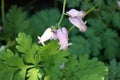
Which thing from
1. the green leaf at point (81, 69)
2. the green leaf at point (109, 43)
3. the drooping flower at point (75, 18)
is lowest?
the green leaf at point (81, 69)

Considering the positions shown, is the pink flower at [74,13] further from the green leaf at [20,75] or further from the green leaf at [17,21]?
the green leaf at [17,21]

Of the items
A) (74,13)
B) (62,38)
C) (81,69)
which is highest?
(74,13)

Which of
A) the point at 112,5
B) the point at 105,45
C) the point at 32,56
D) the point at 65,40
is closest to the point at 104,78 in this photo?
the point at 65,40

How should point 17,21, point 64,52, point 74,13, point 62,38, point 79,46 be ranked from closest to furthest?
point 64,52
point 62,38
point 74,13
point 79,46
point 17,21

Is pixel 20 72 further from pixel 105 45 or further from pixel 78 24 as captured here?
pixel 105 45

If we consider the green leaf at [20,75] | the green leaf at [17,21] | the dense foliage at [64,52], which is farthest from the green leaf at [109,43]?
the green leaf at [20,75]

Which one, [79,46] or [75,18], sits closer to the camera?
[75,18]

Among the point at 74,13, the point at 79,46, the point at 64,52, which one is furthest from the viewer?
the point at 79,46

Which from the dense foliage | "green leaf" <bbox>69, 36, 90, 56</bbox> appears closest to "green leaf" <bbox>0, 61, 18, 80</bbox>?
the dense foliage

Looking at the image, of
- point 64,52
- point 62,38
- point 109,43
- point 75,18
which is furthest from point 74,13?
point 109,43

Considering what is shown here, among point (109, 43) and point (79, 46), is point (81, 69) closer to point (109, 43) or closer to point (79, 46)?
point (79, 46)

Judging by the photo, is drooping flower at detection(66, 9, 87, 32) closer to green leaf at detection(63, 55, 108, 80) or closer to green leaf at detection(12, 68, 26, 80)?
green leaf at detection(63, 55, 108, 80)

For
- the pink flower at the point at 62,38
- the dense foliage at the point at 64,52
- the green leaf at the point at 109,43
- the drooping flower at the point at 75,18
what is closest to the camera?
the dense foliage at the point at 64,52
